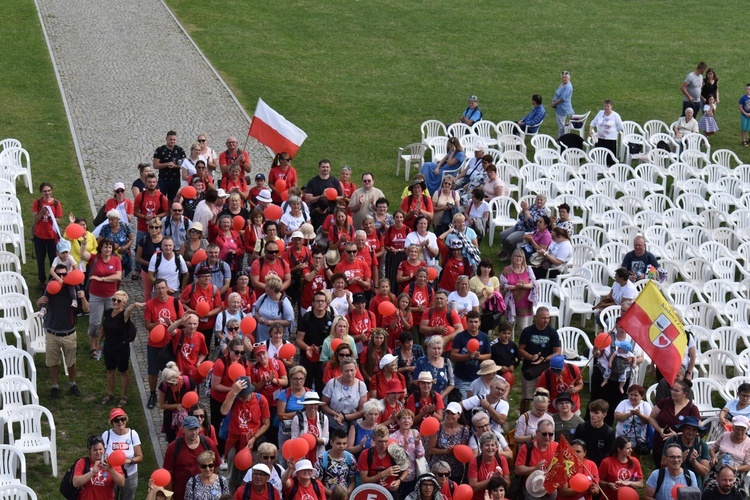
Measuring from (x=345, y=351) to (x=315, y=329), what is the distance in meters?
1.25

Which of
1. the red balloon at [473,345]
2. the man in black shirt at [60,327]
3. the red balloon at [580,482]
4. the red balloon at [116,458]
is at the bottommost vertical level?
the man in black shirt at [60,327]

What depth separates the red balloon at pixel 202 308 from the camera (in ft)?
50.0

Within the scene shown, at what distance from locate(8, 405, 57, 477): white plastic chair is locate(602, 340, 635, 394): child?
6.79m

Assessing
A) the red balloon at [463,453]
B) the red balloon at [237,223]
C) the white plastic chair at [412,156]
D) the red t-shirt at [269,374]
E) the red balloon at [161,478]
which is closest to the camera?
the red balloon at [161,478]

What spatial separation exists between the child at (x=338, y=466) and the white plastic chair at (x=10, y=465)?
3162 mm

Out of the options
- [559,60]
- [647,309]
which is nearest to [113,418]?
[647,309]

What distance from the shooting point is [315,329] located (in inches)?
588

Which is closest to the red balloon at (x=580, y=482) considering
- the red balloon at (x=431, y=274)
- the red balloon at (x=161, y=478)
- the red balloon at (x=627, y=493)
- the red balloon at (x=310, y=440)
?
the red balloon at (x=627, y=493)

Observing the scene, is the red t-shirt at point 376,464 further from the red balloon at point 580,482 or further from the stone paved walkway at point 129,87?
the stone paved walkway at point 129,87

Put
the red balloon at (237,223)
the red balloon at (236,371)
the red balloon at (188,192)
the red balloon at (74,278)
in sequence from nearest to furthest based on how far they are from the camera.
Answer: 1. the red balloon at (236,371)
2. the red balloon at (74,278)
3. the red balloon at (237,223)
4. the red balloon at (188,192)

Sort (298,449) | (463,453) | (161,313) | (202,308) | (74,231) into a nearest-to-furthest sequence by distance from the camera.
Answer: (298,449)
(463,453)
(161,313)
(202,308)
(74,231)

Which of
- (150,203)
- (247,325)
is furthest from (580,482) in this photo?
(150,203)

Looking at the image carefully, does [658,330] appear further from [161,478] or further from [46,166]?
[46,166]

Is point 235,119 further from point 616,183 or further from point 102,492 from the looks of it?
point 102,492
